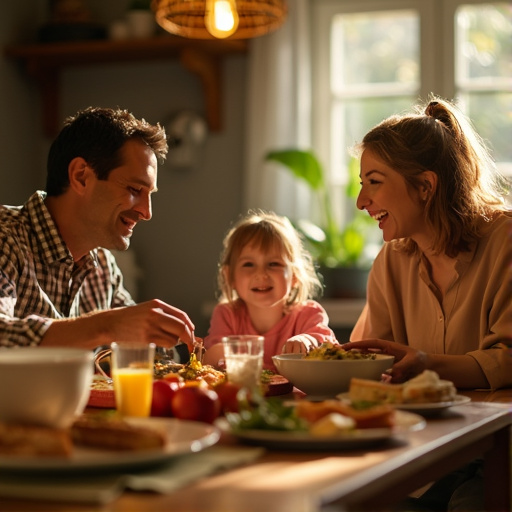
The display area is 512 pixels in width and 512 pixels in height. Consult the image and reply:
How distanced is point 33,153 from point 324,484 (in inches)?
153

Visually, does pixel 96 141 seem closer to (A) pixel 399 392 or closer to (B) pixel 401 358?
(B) pixel 401 358

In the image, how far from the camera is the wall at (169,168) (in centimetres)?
422

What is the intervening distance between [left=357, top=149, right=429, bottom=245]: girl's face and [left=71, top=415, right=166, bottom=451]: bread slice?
1.20 meters

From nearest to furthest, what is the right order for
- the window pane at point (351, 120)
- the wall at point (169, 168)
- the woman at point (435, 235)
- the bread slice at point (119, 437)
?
the bread slice at point (119, 437), the woman at point (435, 235), the window pane at point (351, 120), the wall at point (169, 168)

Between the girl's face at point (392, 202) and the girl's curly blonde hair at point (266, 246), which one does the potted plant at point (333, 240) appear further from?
the girl's face at point (392, 202)

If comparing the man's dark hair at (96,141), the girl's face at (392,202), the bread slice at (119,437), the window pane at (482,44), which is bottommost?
the bread slice at (119,437)

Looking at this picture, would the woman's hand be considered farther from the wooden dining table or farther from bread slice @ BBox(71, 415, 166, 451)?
bread slice @ BBox(71, 415, 166, 451)

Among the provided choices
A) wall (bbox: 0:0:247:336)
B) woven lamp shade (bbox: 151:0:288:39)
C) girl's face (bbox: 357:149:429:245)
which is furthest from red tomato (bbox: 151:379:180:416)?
wall (bbox: 0:0:247:336)

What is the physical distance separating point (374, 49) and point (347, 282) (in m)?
1.17

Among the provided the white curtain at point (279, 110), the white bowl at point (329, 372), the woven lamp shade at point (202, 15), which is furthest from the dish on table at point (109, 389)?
the white curtain at point (279, 110)

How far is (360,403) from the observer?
121 centimetres

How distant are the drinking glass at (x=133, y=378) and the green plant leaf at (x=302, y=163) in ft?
→ 8.38

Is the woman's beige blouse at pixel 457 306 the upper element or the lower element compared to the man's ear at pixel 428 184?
lower

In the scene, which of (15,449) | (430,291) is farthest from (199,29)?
(15,449)
